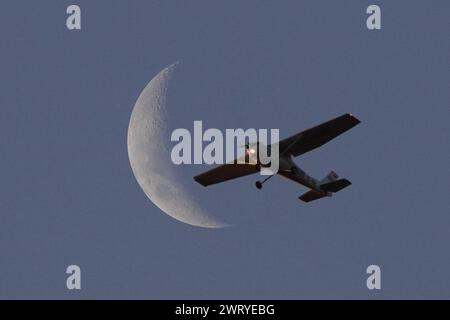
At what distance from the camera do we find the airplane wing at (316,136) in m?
41.7

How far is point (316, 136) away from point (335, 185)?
6.89 ft

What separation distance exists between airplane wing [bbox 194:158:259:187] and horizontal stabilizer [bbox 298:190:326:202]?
210cm

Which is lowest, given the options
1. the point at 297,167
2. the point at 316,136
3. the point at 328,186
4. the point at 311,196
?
the point at 311,196

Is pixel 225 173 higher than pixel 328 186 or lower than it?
higher

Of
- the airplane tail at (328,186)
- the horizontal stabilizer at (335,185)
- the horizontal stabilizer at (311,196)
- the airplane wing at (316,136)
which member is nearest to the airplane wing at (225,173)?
the airplane wing at (316,136)

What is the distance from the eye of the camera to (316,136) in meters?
42.7

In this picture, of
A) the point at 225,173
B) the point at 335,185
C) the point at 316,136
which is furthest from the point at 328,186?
the point at 225,173

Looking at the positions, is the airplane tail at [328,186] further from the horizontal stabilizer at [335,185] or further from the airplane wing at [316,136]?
the airplane wing at [316,136]

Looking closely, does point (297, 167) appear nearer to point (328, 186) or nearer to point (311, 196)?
point (328, 186)
